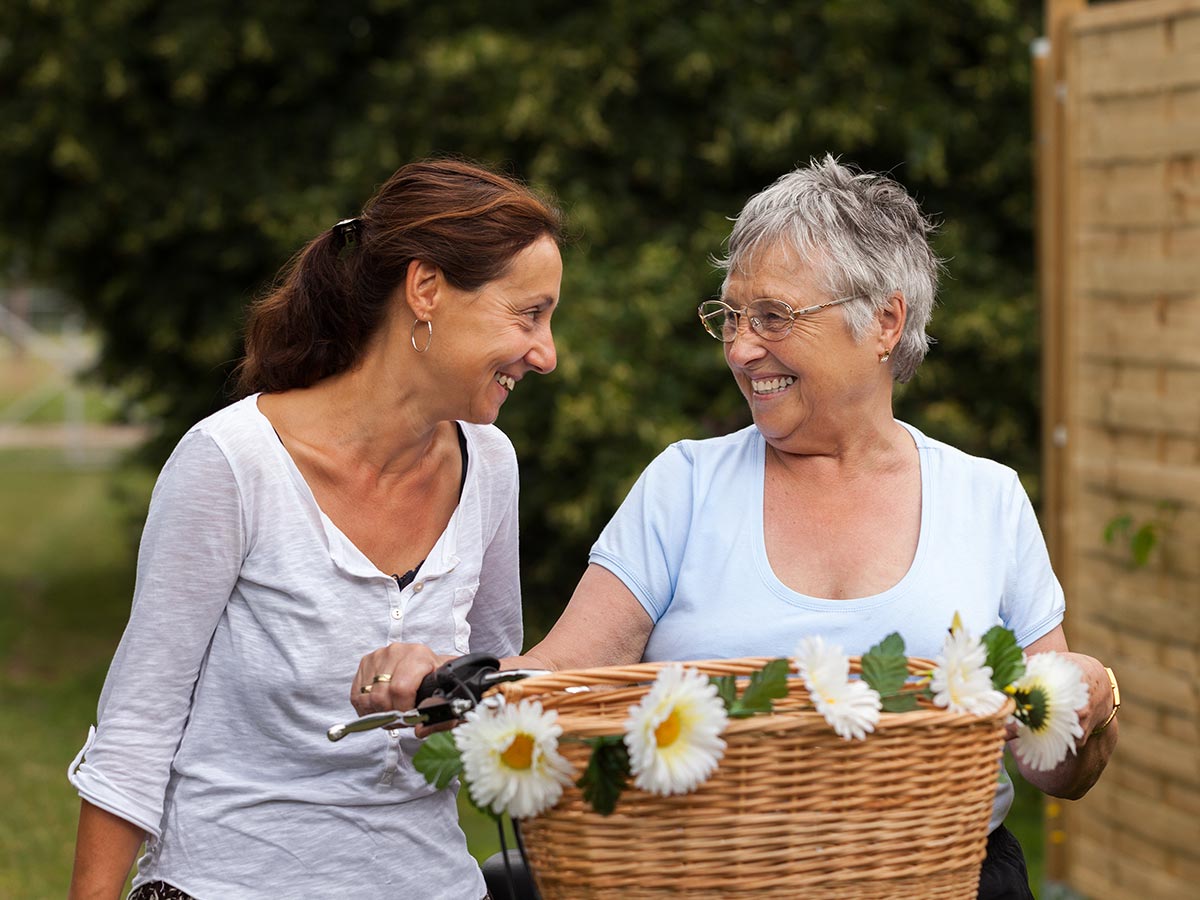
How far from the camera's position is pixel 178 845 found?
2.30 m

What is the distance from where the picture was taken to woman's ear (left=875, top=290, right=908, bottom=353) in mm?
2494

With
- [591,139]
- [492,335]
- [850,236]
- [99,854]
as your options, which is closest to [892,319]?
[850,236]

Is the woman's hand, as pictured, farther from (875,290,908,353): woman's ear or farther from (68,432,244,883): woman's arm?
(875,290,908,353): woman's ear

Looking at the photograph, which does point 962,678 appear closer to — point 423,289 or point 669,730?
point 669,730

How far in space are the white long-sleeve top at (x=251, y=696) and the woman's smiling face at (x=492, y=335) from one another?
0.94 feet

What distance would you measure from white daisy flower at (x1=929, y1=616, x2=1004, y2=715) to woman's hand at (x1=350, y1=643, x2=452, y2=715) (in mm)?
647

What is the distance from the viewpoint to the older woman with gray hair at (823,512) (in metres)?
2.39

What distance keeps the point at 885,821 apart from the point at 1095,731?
637 mm

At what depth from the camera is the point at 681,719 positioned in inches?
66.8

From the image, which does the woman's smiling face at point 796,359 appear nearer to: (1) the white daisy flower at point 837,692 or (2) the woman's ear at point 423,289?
(2) the woman's ear at point 423,289

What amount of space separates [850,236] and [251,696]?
45.6 inches

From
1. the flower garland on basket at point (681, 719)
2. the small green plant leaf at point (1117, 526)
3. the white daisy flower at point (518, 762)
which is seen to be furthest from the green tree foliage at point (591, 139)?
the white daisy flower at point (518, 762)

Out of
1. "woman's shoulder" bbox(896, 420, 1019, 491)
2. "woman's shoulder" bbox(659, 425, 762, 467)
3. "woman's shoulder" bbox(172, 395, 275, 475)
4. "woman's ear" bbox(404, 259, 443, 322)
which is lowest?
"woman's shoulder" bbox(896, 420, 1019, 491)

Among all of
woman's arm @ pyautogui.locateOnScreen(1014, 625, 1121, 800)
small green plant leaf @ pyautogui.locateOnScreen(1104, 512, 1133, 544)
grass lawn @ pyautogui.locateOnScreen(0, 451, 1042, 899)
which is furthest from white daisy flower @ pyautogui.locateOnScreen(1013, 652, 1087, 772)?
grass lawn @ pyautogui.locateOnScreen(0, 451, 1042, 899)
